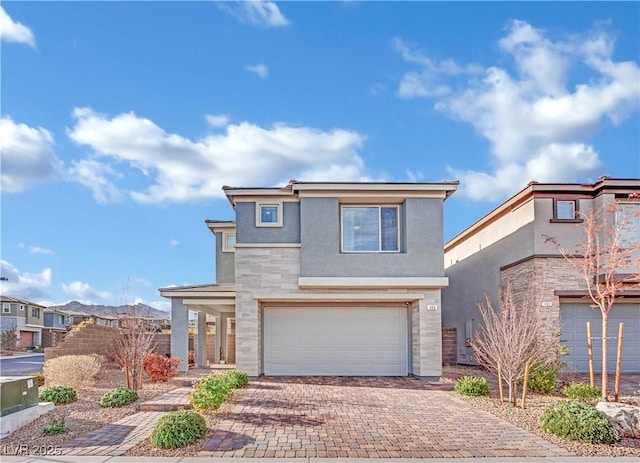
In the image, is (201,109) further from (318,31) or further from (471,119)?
(471,119)

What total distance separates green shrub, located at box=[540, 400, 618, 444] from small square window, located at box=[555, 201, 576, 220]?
9055 mm

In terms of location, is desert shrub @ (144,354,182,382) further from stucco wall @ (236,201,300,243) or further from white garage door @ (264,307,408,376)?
stucco wall @ (236,201,300,243)

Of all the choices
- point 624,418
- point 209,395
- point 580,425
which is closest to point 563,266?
point 624,418

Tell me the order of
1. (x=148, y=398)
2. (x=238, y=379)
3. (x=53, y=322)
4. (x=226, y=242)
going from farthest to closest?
1. (x=53, y=322)
2. (x=226, y=242)
3. (x=238, y=379)
4. (x=148, y=398)

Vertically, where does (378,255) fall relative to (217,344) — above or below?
above

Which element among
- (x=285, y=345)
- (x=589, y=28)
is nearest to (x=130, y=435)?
(x=285, y=345)

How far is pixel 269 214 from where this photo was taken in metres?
16.0

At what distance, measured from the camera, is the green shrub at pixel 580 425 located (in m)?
8.09

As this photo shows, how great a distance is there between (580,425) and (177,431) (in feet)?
21.3

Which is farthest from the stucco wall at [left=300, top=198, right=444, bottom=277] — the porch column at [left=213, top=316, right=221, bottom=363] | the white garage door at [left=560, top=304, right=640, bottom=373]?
the porch column at [left=213, top=316, right=221, bottom=363]

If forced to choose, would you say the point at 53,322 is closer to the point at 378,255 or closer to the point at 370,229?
the point at 370,229

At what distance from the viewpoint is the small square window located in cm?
1641

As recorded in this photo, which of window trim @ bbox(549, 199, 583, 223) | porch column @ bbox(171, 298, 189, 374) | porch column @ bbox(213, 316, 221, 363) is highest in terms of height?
window trim @ bbox(549, 199, 583, 223)

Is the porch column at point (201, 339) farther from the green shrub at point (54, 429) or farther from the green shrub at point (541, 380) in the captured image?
the green shrub at point (541, 380)
